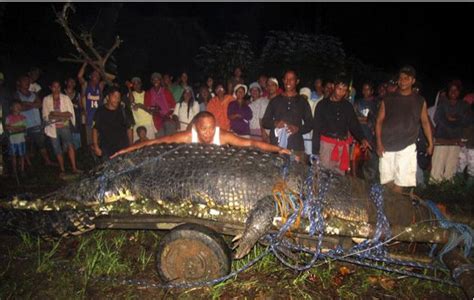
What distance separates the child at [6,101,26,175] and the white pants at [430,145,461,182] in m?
7.82

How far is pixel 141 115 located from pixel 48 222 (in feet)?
13.1

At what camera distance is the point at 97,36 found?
12.0 metres

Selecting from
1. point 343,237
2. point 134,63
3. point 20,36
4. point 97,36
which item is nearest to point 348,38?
point 134,63

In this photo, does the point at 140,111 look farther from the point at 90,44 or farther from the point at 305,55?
the point at 305,55

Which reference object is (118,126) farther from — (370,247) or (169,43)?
(169,43)

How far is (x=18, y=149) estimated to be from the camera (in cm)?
649

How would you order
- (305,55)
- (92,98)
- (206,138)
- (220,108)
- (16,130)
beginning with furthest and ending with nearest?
(305,55) < (92,98) < (220,108) < (16,130) < (206,138)

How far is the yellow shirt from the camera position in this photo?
713cm

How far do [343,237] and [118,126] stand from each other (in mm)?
3944

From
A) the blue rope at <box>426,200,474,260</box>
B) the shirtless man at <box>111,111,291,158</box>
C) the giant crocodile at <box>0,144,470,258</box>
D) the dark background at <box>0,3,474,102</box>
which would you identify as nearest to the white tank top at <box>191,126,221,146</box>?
the shirtless man at <box>111,111,291,158</box>

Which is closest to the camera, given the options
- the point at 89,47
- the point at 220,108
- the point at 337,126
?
the point at 337,126

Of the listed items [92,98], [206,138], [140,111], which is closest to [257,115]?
[140,111]

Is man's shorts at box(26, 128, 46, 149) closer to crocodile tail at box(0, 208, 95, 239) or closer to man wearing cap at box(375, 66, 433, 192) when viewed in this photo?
crocodile tail at box(0, 208, 95, 239)

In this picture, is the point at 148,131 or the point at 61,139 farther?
the point at 148,131
